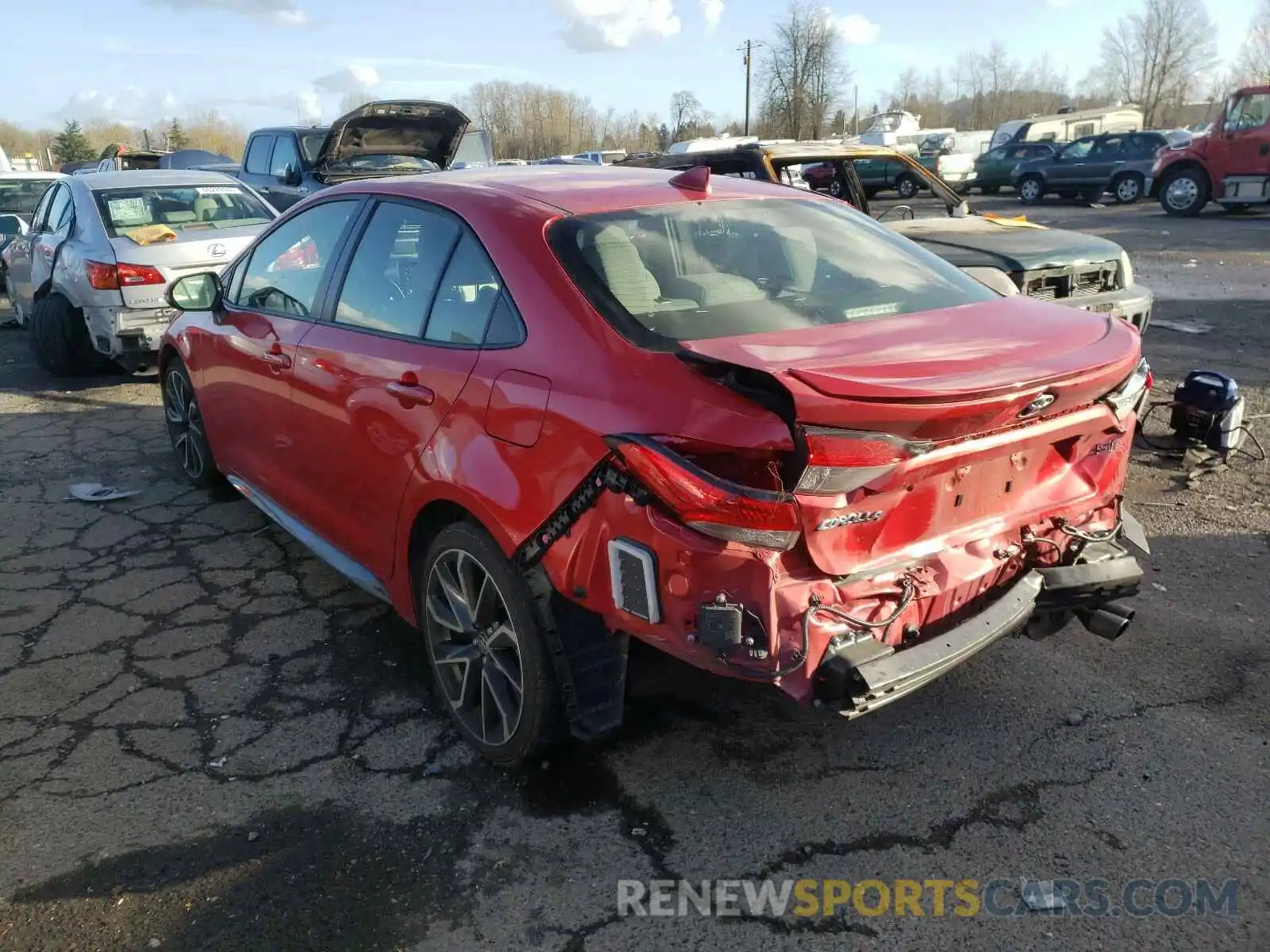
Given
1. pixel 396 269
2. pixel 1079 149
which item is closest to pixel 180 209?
pixel 396 269

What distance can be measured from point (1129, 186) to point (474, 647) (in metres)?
24.9

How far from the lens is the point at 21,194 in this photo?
47.7 ft

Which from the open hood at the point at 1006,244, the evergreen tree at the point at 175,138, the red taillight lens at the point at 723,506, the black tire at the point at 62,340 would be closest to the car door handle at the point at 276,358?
the red taillight lens at the point at 723,506

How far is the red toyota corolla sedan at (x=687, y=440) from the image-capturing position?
230cm

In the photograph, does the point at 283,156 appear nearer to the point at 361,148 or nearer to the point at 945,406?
the point at 361,148

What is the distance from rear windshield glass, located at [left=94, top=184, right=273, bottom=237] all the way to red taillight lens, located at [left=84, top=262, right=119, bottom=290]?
0.44 m

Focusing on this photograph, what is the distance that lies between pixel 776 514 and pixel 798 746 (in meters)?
1.16

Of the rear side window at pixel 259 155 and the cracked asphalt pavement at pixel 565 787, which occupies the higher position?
the rear side window at pixel 259 155

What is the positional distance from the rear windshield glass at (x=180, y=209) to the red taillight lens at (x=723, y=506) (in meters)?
7.53

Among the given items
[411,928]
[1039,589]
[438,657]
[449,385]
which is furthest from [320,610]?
[1039,589]

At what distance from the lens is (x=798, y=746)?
312 centimetres

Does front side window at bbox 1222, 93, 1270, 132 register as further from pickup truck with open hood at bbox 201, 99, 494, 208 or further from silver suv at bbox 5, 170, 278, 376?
silver suv at bbox 5, 170, 278, 376

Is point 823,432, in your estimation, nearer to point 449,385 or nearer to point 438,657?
point 449,385

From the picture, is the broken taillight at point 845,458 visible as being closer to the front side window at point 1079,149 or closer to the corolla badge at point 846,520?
the corolla badge at point 846,520
